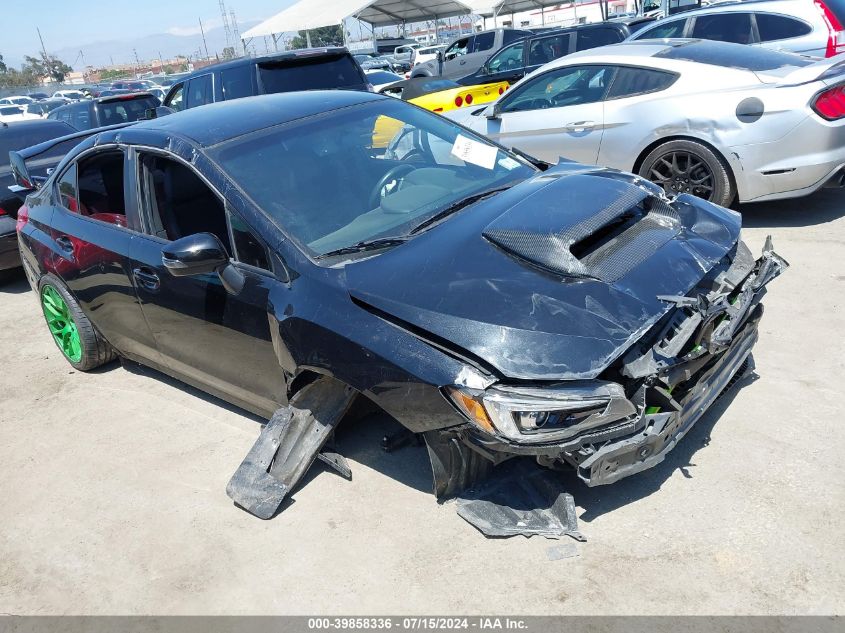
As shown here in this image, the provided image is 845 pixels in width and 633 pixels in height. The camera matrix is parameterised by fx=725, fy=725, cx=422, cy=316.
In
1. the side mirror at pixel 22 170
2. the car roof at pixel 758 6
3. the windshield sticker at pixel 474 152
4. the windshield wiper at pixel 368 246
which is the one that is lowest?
the side mirror at pixel 22 170

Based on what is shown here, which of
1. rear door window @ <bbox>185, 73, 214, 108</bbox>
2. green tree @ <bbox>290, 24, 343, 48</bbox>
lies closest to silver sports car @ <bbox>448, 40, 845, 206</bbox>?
rear door window @ <bbox>185, 73, 214, 108</bbox>

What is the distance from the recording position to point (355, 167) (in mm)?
3725

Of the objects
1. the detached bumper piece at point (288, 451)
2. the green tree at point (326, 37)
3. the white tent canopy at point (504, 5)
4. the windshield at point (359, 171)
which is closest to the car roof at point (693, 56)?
the windshield at point (359, 171)

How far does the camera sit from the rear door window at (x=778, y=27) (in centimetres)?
895

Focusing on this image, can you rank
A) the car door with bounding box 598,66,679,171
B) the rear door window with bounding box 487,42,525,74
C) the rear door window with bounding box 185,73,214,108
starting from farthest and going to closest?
1. the rear door window with bounding box 487,42,525,74
2. the rear door window with bounding box 185,73,214,108
3. the car door with bounding box 598,66,679,171

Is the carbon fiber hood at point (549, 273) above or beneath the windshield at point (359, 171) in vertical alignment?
beneath

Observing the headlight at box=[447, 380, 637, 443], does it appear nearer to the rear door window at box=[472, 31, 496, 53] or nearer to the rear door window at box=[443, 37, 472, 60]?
the rear door window at box=[472, 31, 496, 53]

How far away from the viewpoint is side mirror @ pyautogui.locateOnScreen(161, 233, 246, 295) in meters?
3.21

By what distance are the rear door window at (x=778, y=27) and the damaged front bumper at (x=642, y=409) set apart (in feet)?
24.1

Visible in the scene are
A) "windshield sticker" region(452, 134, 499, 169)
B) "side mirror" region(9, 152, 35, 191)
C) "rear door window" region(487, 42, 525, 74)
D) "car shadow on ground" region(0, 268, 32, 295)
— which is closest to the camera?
"windshield sticker" region(452, 134, 499, 169)

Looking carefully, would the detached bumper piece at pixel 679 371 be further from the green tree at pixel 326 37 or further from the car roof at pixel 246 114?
the green tree at pixel 326 37

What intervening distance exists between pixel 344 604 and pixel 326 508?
24.7 inches

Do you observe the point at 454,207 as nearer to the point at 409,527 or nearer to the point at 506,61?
the point at 409,527

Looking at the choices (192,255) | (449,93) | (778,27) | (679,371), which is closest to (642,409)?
(679,371)
